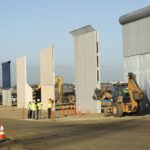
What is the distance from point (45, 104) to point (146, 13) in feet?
58.2

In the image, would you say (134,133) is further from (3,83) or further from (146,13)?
(3,83)

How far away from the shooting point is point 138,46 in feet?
131

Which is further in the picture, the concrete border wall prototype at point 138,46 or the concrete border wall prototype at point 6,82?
the concrete border wall prototype at point 6,82

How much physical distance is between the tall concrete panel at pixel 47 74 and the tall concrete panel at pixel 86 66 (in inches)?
146

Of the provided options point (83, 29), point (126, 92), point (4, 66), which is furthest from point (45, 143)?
point (4, 66)

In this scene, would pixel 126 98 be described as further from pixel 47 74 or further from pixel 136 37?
pixel 47 74

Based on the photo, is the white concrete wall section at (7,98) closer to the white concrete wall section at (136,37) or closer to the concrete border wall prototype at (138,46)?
the concrete border wall prototype at (138,46)

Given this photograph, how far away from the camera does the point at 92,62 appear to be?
1663 inches

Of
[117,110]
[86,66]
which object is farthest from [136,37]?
[117,110]

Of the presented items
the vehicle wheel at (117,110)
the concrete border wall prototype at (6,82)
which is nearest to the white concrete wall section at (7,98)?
the concrete border wall prototype at (6,82)

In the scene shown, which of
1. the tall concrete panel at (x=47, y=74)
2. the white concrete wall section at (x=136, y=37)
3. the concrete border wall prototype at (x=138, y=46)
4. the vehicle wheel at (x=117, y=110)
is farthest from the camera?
the tall concrete panel at (x=47, y=74)

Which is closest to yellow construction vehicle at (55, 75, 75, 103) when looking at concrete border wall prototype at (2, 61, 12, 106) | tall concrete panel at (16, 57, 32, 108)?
concrete border wall prototype at (2, 61, 12, 106)

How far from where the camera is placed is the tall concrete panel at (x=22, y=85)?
57.2 metres

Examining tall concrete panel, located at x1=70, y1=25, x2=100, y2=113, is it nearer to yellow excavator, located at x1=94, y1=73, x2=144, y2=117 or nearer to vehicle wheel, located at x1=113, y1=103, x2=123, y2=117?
yellow excavator, located at x1=94, y1=73, x2=144, y2=117
